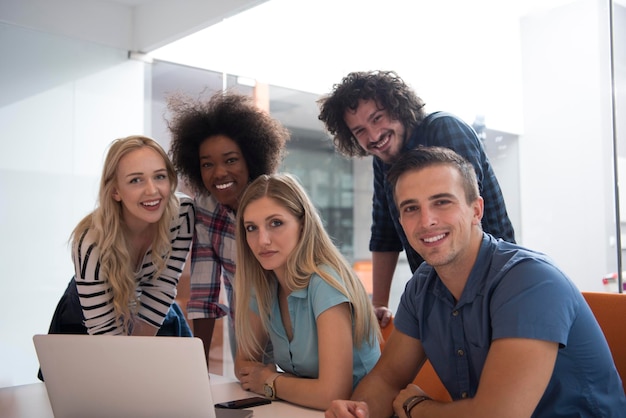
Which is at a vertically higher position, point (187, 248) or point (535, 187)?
point (535, 187)

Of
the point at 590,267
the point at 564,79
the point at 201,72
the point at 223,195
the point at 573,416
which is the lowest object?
the point at 573,416

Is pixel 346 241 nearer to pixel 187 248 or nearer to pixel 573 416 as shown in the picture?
pixel 187 248

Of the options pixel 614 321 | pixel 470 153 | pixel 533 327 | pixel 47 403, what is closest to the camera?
pixel 533 327

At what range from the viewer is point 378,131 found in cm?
237

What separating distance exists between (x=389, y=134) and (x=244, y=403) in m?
1.12

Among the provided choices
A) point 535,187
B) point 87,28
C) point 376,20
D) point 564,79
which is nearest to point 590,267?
point 535,187

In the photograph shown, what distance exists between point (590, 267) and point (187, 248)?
5.45 feet

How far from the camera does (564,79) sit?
2.84 metres

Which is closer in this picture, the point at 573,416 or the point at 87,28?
the point at 573,416

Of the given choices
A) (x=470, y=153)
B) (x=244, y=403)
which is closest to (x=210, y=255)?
(x=244, y=403)

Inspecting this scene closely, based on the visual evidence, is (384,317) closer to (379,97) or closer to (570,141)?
(379,97)

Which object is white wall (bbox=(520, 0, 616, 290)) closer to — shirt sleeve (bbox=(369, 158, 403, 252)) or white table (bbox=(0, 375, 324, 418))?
shirt sleeve (bbox=(369, 158, 403, 252))

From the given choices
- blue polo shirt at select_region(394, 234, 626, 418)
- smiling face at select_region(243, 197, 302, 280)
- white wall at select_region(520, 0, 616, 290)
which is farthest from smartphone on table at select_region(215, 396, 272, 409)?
white wall at select_region(520, 0, 616, 290)

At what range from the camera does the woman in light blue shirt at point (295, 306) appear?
174 cm
